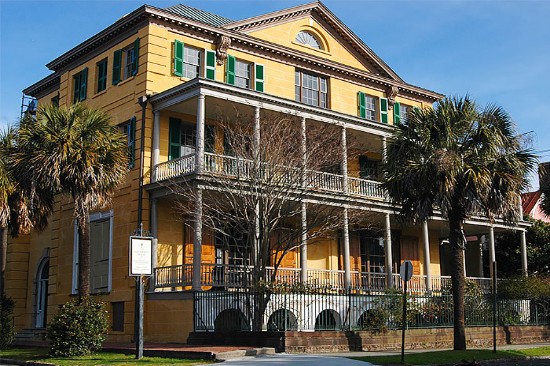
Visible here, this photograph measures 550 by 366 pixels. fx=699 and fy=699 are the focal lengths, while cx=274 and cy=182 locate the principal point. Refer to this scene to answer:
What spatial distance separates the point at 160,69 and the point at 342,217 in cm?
891

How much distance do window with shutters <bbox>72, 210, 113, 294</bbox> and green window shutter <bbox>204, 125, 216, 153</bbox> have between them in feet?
15.1

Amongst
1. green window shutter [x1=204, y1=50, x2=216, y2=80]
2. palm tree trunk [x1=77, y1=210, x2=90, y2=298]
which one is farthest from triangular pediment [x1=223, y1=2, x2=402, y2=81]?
palm tree trunk [x1=77, y1=210, x2=90, y2=298]

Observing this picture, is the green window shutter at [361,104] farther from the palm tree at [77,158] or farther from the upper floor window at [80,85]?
the palm tree at [77,158]

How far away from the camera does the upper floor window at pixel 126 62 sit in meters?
27.0

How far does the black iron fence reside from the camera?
68.1 feet

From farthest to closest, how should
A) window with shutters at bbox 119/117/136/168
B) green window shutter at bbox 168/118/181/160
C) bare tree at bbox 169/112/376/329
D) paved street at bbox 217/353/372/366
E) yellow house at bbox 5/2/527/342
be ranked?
1. green window shutter at bbox 168/118/181/160
2. window with shutters at bbox 119/117/136/168
3. yellow house at bbox 5/2/527/342
4. bare tree at bbox 169/112/376/329
5. paved street at bbox 217/353/372/366

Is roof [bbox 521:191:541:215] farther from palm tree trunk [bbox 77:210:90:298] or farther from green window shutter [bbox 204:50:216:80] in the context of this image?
palm tree trunk [bbox 77:210:90:298]

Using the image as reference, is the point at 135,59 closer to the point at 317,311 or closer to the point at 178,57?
the point at 178,57

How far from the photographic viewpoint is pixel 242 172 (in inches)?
879

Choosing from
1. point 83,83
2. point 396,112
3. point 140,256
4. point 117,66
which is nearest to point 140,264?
point 140,256

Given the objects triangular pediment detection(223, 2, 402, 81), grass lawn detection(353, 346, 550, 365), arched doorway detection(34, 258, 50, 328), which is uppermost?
triangular pediment detection(223, 2, 402, 81)

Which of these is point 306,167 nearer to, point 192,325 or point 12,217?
point 192,325

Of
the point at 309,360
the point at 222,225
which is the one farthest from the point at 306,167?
the point at 309,360

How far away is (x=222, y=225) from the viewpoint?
2491cm
